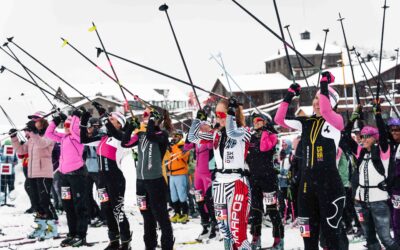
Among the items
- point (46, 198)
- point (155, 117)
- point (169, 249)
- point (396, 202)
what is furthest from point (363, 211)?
point (46, 198)

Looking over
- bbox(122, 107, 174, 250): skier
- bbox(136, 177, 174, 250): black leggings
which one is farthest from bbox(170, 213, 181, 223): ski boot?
bbox(136, 177, 174, 250): black leggings

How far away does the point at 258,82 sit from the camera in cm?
6231

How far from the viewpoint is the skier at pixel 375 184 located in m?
5.89

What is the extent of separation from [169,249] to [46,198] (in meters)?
3.18

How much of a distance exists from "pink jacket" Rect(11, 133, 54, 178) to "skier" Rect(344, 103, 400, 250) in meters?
5.48

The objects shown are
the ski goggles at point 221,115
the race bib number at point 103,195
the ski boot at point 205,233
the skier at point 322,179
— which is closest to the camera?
the skier at point 322,179

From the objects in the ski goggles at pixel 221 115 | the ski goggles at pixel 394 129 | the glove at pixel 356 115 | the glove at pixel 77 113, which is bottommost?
the ski goggles at pixel 394 129

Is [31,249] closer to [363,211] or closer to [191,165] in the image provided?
[363,211]

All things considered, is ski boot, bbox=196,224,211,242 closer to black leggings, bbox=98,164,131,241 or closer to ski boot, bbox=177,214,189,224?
black leggings, bbox=98,164,131,241

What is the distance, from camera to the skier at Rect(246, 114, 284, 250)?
7.14 metres

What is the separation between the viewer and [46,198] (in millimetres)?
8680

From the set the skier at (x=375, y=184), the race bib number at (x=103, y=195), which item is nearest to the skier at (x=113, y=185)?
the race bib number at (x=103, y=195)

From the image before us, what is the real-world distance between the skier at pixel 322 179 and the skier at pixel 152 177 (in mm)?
2215

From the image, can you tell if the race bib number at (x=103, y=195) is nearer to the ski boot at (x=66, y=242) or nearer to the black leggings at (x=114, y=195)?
the black leggings at (x=114, y=195)
